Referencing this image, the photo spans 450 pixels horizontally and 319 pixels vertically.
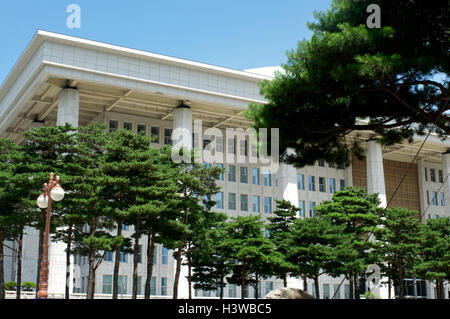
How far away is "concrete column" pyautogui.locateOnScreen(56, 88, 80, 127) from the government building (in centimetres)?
6

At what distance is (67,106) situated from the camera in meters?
32.9

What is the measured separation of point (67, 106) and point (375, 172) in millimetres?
25103

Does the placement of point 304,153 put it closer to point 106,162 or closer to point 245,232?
→ point 106,162

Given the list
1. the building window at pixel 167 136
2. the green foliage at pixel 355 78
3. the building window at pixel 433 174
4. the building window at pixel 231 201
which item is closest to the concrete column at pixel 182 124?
the building window at pixel 167 136

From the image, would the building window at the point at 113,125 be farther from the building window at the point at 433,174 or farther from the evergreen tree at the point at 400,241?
the building window at the point at 433,174

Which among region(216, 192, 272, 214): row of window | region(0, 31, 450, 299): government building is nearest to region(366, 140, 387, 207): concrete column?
region(0, 31, 450, 299): government building

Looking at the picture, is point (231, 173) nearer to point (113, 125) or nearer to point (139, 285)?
point (113, 125)

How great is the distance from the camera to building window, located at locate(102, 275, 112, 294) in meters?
37.4

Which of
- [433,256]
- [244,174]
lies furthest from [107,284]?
[433,256]

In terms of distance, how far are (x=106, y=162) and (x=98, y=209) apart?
2141 millimetres

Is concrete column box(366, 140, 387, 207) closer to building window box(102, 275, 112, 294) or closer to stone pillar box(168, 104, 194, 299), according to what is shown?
stone pillar box(168, 104, 194, 299)

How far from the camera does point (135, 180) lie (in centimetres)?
2459
